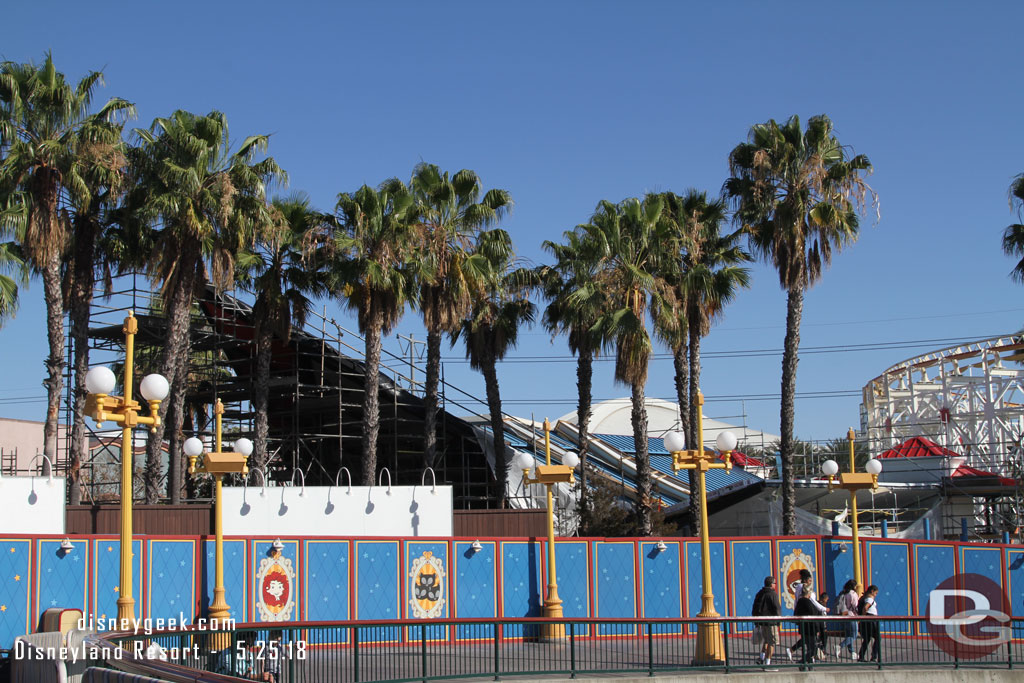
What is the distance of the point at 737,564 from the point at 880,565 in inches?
129

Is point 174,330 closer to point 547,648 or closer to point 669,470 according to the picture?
point 547,648

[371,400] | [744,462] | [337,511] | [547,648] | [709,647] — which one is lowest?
[709,647]

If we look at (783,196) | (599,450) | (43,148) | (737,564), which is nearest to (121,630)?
(737,564)

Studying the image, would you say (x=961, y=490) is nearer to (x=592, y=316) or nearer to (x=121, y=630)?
(x=592, y=316)

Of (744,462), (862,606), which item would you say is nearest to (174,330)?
(862,606)

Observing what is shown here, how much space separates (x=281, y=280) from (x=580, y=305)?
8855mm

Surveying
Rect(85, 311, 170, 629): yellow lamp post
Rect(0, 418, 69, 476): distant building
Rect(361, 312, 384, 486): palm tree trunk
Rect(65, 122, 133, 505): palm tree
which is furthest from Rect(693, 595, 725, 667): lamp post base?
Rect(0, 418, 69, 476): distant building

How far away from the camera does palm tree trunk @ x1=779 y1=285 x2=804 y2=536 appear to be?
2794 cm

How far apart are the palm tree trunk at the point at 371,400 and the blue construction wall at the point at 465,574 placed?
6829 millimetres

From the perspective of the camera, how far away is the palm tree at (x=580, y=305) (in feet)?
100

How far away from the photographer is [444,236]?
103 ft

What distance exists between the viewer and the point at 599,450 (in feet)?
139

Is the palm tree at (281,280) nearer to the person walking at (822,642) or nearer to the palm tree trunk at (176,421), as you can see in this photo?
the palm tree trunk at (176,421)

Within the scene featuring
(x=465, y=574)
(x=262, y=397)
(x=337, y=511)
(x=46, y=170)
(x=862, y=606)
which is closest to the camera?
(x=862, y=606)
